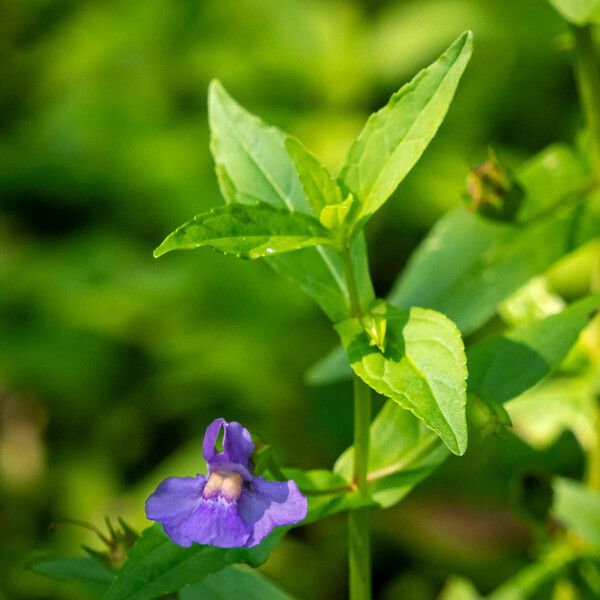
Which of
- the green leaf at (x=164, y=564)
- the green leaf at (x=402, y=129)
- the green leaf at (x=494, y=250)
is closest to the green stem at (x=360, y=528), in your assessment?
the green leaf at (x=164, y=564)

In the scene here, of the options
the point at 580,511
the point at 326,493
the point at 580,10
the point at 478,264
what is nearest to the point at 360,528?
the point at 326,493

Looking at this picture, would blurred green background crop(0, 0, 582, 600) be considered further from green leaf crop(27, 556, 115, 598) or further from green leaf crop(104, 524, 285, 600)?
green leaf crop(104, 524, 285, 600)

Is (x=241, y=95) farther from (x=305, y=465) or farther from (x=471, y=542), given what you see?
(x=471, y=542)

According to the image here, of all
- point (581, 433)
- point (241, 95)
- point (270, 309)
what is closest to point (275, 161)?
Result: point (581, 433)

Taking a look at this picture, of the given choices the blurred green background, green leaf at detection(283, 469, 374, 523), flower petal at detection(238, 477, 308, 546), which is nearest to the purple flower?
flower petal at detection(238, 477, 308, 546)

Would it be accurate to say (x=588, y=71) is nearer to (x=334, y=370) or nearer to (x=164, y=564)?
(x=334, y=370)
